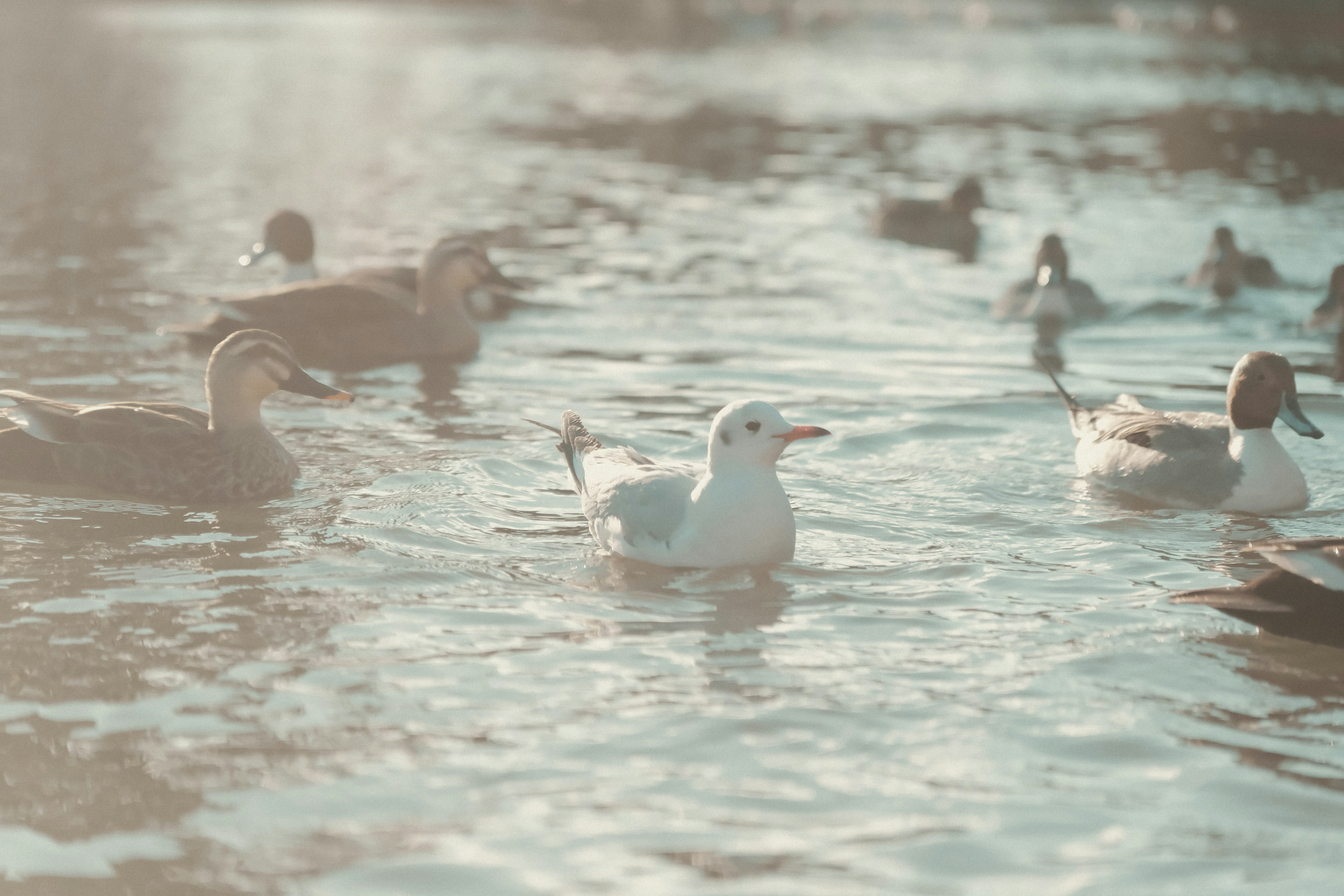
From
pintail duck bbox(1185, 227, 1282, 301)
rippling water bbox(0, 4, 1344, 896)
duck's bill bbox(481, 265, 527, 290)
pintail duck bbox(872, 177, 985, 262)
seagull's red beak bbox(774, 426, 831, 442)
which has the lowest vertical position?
rippling water bbox(0, 4, 1344, 896)

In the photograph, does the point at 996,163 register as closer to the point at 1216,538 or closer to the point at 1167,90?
the point at 1167,90

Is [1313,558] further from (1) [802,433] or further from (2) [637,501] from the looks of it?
(2) [637,501]

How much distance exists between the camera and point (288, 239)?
50.5ft

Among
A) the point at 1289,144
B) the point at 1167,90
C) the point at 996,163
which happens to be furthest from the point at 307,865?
the point at 1167,90

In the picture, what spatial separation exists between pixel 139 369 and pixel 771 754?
28.3 ft

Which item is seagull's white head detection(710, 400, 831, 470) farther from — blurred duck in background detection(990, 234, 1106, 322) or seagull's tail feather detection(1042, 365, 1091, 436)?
blurred duck in background detection(990, 234, 1106, 322)

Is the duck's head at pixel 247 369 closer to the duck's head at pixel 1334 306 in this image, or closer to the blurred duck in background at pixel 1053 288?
the blurred duck in background at pixel 1053 288

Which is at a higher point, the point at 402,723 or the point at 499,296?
the point at 499,296

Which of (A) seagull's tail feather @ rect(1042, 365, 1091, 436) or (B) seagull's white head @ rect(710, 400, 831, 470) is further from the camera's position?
(A) seagull's tail feather @ rect(1042, 365, 1091, 436)

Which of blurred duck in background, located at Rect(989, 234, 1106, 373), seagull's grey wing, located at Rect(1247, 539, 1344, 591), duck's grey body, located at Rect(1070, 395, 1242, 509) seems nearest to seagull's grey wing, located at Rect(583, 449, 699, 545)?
seagull's grey wing, located at Rect(1247, 539, 1344, 591)

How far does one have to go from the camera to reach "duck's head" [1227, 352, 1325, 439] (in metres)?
10.1

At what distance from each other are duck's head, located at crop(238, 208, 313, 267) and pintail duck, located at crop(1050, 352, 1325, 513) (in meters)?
8.32

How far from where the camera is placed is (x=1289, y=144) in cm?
3095

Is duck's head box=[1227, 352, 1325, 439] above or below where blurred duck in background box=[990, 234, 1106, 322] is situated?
below
